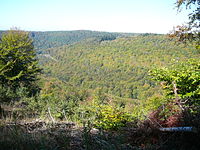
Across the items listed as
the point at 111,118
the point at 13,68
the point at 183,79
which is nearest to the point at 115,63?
the point at 13,68

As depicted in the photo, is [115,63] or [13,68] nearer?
[13,68]

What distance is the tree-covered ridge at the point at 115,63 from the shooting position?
102125mm

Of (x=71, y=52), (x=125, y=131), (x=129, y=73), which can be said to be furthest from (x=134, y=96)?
(x=125, y=131)

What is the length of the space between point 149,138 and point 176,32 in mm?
5558

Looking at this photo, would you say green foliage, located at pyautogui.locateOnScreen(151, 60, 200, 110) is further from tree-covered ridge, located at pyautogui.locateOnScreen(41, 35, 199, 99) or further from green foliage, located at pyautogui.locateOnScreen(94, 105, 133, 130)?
tree-covered ridge, located at pyautogui.locateOnScreen(41, 35, 199, 99)

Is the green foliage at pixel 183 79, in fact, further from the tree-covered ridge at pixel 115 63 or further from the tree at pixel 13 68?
the tree-covered ridge at pixel 115 63

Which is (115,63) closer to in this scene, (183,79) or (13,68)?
(13,68)

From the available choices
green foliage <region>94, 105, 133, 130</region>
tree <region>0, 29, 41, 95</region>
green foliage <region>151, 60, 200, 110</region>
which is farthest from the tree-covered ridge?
green foliage <region>94, 105, 133, 130</region>

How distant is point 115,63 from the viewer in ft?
436

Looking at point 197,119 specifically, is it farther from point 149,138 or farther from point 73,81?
point 73,81

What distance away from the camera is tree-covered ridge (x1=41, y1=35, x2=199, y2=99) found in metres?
102

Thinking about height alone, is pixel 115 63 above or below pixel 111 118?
below

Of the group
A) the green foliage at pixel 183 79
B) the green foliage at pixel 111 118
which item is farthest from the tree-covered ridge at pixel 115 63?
the green foliage at pixel 111 118

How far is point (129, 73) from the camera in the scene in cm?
11744
